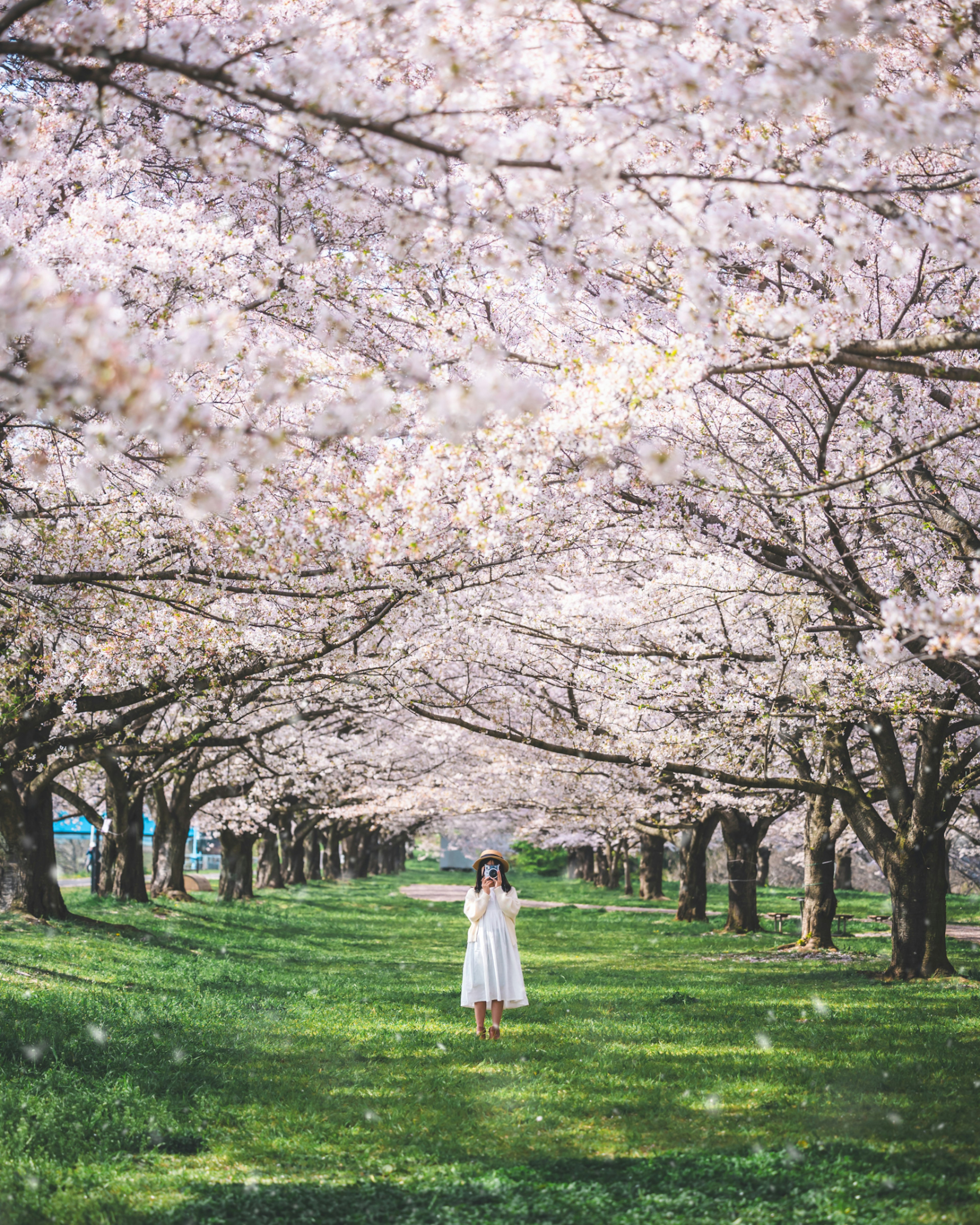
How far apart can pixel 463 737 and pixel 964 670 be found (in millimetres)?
16558

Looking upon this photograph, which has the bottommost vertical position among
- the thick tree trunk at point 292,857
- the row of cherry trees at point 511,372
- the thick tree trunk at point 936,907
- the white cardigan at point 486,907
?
the thick tree trunk at point 292,857

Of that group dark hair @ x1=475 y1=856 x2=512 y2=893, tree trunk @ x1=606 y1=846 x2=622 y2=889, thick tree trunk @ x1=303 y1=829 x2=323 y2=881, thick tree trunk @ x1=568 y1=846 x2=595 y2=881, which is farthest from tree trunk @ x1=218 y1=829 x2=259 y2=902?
thick tree trunk @ x1=568 y1=846 x2=595 y2=881

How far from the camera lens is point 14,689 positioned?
42.7 ft

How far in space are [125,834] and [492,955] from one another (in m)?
16.2

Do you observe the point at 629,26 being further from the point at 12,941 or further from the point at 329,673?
the point at 12,941

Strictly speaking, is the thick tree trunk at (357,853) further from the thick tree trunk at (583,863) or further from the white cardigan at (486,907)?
the white cardigan at (486,907)

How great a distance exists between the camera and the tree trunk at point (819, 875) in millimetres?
20094

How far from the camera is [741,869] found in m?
25.3

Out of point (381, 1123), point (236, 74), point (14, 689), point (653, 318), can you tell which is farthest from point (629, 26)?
point (14, 689)

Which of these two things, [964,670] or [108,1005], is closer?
[964,670]

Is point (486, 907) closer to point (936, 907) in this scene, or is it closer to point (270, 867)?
point (936, 907)

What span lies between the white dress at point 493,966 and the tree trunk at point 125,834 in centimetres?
1442

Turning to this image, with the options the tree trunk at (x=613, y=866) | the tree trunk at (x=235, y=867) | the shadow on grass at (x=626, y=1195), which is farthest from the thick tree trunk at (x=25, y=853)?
the tree trunk at (x=613, y=866)

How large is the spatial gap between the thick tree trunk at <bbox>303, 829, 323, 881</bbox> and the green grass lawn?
39326 millimetres
